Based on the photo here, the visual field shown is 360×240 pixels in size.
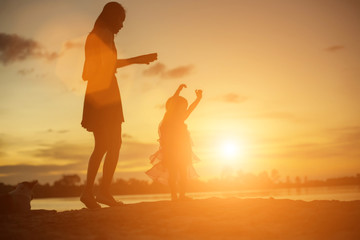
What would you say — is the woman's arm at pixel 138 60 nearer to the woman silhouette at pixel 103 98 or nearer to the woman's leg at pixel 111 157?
the woman silhouette at pixel 103 98

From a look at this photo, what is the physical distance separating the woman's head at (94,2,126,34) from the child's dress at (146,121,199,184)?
3.03 m

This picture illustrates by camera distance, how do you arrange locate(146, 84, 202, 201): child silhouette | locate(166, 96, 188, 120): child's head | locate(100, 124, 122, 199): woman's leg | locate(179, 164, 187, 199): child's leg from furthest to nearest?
locate(166, 96, 188, 120): child's head → locate(146, 84, 202, 201): child silhouette → locate(179, 164, 187, 199): child's leg → locate(100, 124, 122, 199): woman's leg

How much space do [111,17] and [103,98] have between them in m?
1.38

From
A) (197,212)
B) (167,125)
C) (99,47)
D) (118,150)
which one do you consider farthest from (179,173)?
(99,47)

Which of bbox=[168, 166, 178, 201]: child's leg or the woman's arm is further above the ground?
the woman's arm

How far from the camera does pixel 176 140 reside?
8.64 metres

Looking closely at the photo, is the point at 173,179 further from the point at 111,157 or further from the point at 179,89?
the point at 111,157

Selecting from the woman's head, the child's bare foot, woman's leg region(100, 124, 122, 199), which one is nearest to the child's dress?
woman's leg region(100, 124, 122, 199)

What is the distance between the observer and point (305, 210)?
17.5ft

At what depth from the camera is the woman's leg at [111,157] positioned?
6.24m

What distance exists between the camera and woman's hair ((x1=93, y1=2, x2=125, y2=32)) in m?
6.25

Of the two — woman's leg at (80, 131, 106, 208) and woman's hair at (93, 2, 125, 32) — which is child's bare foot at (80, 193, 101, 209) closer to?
woman's leg at (80, 131, 106, 208)

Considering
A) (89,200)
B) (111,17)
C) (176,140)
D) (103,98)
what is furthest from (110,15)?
(176,140)

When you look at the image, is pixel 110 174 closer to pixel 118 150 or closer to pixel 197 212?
pixel 118 150
